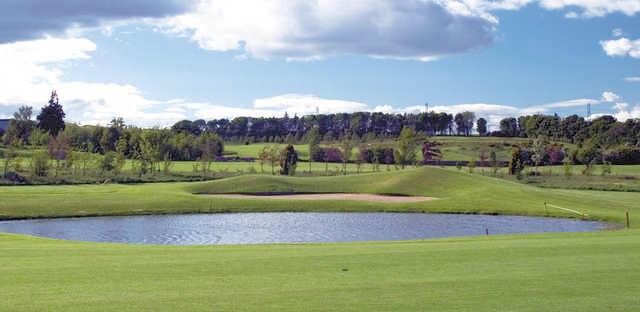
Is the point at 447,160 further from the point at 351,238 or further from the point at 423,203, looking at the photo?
the point at 351,238

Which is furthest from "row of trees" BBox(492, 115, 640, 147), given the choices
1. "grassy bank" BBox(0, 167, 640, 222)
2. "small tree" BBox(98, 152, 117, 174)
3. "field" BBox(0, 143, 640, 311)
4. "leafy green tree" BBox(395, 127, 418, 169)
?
"field" BBox(0, 143, 640, 311)

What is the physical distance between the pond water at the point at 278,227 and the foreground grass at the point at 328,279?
16025mm

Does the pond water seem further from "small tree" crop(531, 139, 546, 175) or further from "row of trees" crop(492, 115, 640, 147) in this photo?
"row of trees" crop(492, 115, 640, 147)

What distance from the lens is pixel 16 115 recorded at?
16750 cm

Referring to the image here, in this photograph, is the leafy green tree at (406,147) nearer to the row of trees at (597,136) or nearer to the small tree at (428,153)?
the small tree at (428,153)

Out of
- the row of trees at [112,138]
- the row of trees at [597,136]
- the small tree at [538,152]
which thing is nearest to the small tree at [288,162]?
the row of trees at [112,138]

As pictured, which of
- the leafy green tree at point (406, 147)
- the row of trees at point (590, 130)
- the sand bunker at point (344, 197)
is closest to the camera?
the sand bunker at point (344, 197)

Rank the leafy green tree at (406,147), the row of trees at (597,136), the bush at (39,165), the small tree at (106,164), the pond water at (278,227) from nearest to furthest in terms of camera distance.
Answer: the pond water at (278,227) → the bush at (39,165) → the small tree at (106,164) → the leafy green tree at (406,147) → the row of trees at (597,136)

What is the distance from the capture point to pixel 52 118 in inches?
5571

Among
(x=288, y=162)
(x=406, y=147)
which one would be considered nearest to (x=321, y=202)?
(x=288, y=162)

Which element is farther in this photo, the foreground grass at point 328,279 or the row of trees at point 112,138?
the row of trees at point 112,138

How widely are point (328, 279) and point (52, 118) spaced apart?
139 metres

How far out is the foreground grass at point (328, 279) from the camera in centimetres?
1292

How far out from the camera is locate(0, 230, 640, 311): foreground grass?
12922 mm
